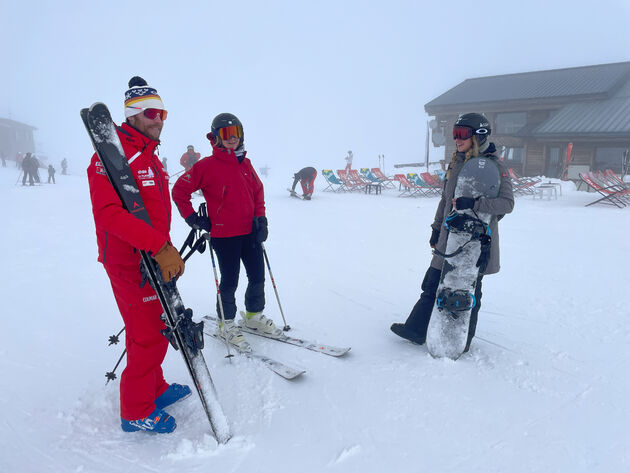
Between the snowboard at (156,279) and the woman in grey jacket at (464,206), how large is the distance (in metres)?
1.69

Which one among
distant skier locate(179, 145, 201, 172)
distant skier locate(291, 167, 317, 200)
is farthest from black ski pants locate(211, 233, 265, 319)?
distant skier locate(291, 167, 317, 200)

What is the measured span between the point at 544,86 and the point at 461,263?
24.4 meters

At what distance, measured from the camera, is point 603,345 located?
3.18 m

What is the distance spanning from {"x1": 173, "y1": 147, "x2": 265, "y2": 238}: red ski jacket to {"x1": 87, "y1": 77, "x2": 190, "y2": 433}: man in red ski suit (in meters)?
0.81

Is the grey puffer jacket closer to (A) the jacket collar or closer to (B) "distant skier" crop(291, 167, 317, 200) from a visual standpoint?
(A) the jacket collar

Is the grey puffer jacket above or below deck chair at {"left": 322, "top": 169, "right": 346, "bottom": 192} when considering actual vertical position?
above

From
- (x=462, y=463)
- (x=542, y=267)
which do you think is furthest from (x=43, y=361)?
(x=542, y=267)

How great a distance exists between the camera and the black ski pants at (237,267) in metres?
3.22

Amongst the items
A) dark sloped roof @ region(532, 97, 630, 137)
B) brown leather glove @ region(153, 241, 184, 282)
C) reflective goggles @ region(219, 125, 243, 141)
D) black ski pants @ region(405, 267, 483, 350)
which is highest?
dark sloped roof @ region(532, 97, 630, 137)

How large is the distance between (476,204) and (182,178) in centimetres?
216

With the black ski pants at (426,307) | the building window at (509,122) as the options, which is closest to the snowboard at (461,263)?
the black ski pants at (426,307)

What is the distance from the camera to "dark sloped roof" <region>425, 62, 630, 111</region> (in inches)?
814

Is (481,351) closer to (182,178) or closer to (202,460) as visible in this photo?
(202,460)

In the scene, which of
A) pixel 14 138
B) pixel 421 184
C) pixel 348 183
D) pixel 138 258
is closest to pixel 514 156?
pixel 421 184
